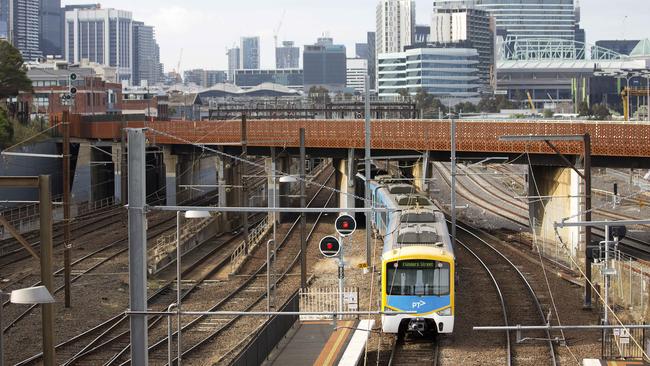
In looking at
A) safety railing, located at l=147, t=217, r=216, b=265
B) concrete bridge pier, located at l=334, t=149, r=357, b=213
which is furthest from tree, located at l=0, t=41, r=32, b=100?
concrete bridge pier, located at l=334, t=149, r=357, b=213

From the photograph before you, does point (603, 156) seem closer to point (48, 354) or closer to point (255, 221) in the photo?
point (255, 221)

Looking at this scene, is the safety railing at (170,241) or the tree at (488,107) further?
the tree at (488,107)

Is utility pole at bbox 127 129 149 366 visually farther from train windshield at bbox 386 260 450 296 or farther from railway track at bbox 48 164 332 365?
train windshield at bbox 386 260 450 296

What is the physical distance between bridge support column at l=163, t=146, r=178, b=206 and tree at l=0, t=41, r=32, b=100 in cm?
1653

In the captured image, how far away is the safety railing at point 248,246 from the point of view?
37.6m

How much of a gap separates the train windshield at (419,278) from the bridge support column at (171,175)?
3526 cm

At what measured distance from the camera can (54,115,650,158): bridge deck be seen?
126 ft

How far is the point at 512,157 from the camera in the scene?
142 feet

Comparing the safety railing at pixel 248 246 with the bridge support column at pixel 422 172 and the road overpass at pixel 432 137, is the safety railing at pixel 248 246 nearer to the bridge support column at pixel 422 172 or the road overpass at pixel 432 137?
the road overpass at pixel 432 137

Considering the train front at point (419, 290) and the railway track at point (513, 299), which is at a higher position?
the train front at point (419, 290)

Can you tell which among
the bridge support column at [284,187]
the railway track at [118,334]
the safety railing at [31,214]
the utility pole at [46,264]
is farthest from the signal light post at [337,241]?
the bridge support column at [284,187]

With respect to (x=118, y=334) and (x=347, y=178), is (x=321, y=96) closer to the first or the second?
(x=347, y=178)

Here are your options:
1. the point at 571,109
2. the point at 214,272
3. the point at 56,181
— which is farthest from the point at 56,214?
the point at 571,109

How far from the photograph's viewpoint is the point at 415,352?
74.8 feet
